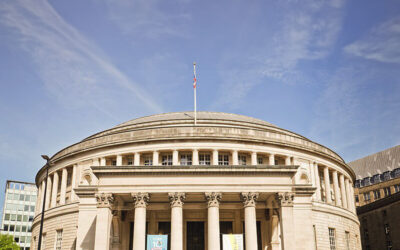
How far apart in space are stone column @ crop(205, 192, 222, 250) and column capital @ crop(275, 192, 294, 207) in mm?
5586

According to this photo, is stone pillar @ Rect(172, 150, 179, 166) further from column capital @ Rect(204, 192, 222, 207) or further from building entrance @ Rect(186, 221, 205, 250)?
column capital @ Rect(204, 192, 222, 207)

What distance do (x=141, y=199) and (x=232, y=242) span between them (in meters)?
9.32

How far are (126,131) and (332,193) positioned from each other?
103 feet

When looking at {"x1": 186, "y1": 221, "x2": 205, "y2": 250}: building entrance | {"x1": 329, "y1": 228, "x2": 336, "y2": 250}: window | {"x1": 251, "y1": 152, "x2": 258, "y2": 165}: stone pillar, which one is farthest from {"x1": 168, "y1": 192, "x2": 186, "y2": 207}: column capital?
{"x1": 329, "y1": 228, "x2": 336, "y2": 250}: window

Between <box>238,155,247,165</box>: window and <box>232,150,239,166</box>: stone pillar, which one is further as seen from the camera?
<box>238,155,247,165</box>: window

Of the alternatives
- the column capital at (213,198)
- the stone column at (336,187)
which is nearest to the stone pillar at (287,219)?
the column capital at (213,198)

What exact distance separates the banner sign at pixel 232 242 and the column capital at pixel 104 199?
1104 cm

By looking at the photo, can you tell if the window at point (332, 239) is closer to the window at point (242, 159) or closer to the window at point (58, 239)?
the window at point (242, 159)

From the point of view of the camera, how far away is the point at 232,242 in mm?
36219

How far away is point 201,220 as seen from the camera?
148 ft

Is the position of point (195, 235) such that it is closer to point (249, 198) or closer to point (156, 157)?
point (156, 157)

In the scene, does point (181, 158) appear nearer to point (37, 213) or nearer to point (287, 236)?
point (287, 236)

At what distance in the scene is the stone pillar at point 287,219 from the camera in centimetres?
3544

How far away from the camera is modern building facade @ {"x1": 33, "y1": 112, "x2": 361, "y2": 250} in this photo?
3684 cm
